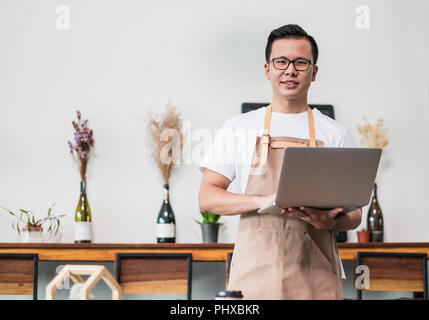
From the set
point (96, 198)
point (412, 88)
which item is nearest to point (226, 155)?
point (96, 198)

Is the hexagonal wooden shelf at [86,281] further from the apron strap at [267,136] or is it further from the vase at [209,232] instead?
the vase at [209,232]

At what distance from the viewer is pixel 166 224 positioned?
11.3 ft

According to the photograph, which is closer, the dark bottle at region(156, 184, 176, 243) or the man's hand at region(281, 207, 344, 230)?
the man's hand at region(281, 207, 344, 230)

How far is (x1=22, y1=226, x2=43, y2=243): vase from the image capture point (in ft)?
11.2

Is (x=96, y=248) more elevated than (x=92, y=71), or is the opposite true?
(x=92, y=71)

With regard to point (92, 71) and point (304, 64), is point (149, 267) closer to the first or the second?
point (92, 71)

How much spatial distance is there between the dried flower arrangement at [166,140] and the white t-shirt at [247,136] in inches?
68.3

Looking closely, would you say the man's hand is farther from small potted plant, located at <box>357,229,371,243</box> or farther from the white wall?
the white wall

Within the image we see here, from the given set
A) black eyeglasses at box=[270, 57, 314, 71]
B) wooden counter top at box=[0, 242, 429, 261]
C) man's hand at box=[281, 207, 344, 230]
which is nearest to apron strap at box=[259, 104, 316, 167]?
black eyeglasses at box=[270, 57, 314, 71]

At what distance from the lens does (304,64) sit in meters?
1.89

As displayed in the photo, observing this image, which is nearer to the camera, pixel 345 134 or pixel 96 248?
pixel 345 134

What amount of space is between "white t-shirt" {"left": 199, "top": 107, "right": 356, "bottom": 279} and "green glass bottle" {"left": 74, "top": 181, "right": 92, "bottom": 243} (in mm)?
1696
